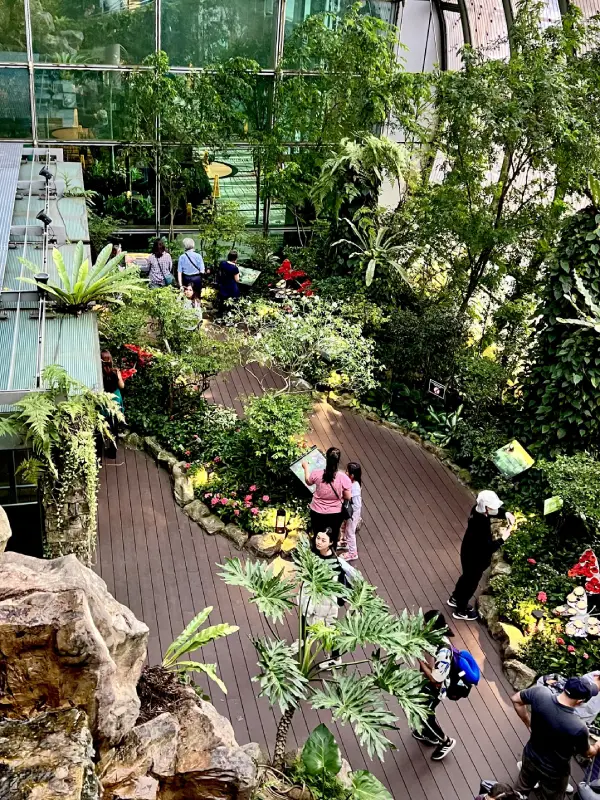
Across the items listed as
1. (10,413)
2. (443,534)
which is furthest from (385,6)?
(10,413)

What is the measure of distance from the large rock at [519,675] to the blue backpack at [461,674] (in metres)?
1.22

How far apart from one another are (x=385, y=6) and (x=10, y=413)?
10.3m

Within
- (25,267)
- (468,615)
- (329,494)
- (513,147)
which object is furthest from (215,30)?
(468,615)

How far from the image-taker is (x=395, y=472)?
9.90 metres

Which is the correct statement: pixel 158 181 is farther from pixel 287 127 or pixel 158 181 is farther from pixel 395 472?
pixel 395 472

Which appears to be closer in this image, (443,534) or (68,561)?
(68,561)

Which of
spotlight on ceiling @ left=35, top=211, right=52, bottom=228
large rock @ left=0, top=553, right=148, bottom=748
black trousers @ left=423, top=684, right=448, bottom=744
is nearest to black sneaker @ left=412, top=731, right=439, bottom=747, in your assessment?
black trousers @ left=423, top=684, right=448, bottom=744

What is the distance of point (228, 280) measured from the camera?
12266 millimetres

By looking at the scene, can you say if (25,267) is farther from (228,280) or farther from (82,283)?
(228,280)

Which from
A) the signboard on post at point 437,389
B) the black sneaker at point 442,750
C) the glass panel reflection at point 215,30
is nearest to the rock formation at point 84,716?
the black sneaker at point 442,750

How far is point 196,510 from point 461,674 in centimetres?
364

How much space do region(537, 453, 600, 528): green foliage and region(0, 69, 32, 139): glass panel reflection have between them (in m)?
8.98

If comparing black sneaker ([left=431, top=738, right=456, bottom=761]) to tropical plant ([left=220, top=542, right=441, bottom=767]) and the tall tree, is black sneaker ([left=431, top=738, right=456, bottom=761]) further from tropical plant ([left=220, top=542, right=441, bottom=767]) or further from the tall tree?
the tall tree

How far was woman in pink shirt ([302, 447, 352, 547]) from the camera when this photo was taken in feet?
25.6
